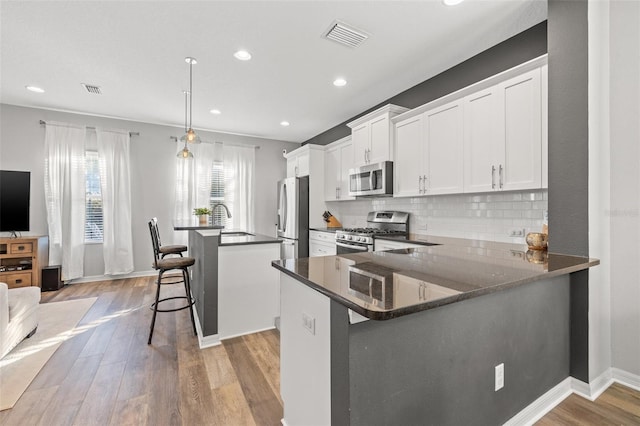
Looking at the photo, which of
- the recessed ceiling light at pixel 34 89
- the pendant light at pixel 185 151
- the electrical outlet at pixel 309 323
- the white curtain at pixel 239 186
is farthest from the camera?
the white curtain at pixel 239 186

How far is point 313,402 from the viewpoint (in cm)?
123

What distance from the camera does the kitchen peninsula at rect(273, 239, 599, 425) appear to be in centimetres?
100

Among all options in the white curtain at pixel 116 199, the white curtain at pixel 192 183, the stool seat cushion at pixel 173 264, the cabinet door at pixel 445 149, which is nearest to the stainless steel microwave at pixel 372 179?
the cabinet door at pixel 445 149

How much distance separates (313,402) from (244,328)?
5.76 ft

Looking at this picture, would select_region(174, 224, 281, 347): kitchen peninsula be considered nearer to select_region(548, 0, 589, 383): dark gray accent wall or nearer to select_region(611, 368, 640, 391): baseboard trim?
select_region(548, 0, 589, 383): dark gray accent wall

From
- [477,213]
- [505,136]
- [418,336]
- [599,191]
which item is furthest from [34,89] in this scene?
[599,191]

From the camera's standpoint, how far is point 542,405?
1623 millimetres

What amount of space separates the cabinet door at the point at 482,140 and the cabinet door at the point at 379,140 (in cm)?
101

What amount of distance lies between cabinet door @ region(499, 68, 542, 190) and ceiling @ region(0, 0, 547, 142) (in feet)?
1.91

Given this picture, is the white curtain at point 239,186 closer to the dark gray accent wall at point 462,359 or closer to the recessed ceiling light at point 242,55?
the recessed ceiling light at point 242,55

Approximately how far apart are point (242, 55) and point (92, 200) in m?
3.85

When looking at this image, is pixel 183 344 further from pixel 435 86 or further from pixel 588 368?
pixel 435 86

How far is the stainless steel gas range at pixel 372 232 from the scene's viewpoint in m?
3.51

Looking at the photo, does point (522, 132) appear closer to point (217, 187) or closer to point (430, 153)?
point (430, 153)
